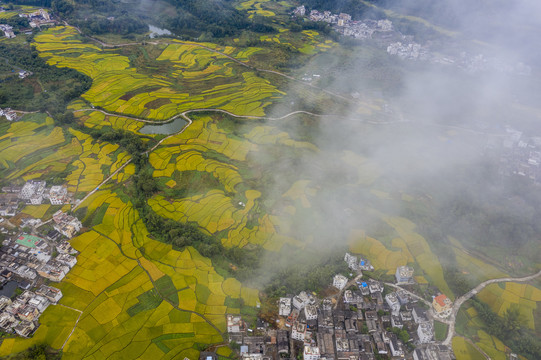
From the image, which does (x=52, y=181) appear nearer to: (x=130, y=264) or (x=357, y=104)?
(x=130, y=264)

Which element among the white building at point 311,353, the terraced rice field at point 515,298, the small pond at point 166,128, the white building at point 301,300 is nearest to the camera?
the white building at point 311,353

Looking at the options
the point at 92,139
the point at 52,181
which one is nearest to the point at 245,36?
the point at 92,139

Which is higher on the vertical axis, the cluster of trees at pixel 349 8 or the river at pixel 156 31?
the cluster of trees at pixel 349 8

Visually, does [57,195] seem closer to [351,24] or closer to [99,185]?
[99,185]

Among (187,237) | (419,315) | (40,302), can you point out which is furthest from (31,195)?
(419,315)

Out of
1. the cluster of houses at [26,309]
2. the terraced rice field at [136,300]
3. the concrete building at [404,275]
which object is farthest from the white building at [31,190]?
the concrete building at [404,275]

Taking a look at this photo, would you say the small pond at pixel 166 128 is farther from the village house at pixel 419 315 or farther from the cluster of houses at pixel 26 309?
the village house at pixel 419 315
